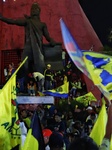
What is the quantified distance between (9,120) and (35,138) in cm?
65

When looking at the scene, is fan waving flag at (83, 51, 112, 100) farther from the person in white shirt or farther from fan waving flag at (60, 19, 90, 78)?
the person in white shirt

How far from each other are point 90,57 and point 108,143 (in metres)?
1.20

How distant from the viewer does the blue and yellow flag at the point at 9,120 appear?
14.6 ft

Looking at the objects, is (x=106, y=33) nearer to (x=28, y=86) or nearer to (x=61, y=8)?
(x=61, y=8)

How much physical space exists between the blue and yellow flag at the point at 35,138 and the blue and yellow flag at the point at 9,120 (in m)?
0.40

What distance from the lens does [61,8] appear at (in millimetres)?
20531

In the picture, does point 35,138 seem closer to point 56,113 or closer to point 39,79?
point 56,113

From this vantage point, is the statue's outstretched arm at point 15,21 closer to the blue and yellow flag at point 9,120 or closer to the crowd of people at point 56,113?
the crowd of people at point 56,113

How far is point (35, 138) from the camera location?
3973mm

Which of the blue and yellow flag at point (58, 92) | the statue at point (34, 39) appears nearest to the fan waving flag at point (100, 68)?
the blue and yellow flag at point (58, 92)

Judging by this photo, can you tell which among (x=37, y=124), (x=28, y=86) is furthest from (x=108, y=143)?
(x=28, y=86)

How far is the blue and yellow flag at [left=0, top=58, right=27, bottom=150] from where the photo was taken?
445 centimetres

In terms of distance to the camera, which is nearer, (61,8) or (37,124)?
(37,124)

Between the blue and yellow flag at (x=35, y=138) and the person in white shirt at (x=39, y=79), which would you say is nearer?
the blue and yellow flag at (x=35, y=138)
